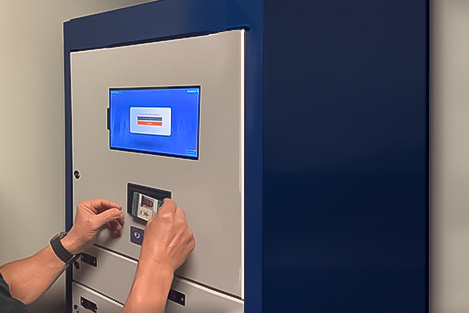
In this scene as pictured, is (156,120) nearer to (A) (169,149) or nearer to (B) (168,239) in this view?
(A) (169,149)

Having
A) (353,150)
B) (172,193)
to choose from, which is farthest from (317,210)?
(172,193)

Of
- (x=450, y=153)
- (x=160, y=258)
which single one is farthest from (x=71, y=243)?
(x=450, y=153)

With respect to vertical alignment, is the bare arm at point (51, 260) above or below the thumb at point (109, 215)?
below

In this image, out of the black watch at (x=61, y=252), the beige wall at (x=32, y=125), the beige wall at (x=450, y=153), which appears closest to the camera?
the beige wall at (x=450, y=153)

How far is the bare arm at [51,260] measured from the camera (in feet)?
4.90

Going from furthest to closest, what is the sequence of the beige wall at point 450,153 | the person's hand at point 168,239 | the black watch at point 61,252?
1. the black watch at point 61,252
2. the beige wall at point 450,153
3. the person's hand at point 168,239

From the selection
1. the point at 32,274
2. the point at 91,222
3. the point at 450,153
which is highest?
the point at 450,153

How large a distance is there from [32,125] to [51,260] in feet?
1.41

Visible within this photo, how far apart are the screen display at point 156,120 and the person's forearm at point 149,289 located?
240mm

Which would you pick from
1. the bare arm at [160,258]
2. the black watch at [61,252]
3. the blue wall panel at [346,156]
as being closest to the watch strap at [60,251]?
the black watch at [61,252]

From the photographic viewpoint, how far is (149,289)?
48.5 inches

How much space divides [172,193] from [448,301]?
2.40 feet

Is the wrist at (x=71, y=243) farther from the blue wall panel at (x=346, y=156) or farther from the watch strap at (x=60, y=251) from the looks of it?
the blue wall panel at (x=346, y=156)

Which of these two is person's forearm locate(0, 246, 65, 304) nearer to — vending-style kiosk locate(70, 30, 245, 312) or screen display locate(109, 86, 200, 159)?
vending-style kiosk locate(70, 30, 245, 312)
